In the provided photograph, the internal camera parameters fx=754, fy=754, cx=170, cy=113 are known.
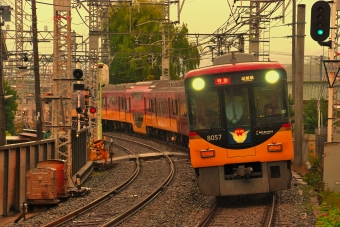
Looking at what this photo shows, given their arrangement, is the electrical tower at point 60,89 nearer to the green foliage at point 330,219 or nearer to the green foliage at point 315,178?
the green foliage at point 315,178

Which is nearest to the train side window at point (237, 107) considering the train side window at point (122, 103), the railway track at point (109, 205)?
the railway track at point (109, 205)

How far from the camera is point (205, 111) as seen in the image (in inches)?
590

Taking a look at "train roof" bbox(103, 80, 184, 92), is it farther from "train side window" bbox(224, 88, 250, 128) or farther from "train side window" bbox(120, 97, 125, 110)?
"train side window" bbox(224, 88, 250, 128)

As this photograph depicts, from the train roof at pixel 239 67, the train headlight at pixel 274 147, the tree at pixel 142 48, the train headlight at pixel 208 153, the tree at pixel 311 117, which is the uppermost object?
the tree at pixel 142 48

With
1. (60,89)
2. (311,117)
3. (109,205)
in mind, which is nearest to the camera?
(109,205)

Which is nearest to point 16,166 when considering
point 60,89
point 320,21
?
point 60,89

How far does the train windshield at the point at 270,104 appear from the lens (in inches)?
581

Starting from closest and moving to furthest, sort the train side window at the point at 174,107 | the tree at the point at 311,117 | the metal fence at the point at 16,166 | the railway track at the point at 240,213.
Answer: the railway track at the point at 240,213 < the metal fence at the point at 16,166 < the train side window at the point at 174,107 < the tree at the point at 311,117

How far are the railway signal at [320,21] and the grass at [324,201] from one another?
3227 millimetres

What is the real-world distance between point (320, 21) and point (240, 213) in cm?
424

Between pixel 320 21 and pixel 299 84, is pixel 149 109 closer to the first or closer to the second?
pixel 299 84

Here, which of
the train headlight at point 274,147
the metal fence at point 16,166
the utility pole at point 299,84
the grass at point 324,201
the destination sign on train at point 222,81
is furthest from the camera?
the utility pole at point 299,84

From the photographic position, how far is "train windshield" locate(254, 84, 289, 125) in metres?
14.8

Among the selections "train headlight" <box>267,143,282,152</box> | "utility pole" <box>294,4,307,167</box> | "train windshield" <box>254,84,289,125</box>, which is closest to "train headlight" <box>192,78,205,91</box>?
"train windshield" <box>254,84,289,125</box>
